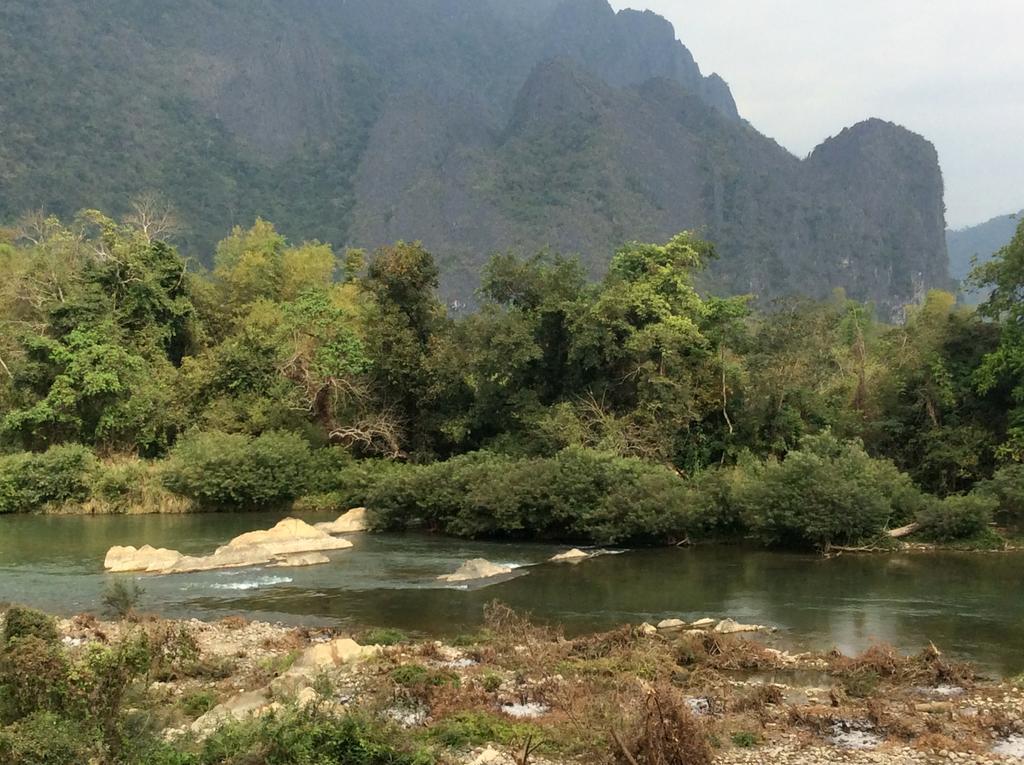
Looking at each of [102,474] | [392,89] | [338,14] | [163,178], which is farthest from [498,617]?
[338,14]

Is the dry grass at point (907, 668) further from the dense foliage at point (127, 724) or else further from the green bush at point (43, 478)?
the green bush at point (43, 478)

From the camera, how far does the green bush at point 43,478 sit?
35.3m

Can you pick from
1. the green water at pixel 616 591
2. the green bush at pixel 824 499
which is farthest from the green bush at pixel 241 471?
the green bush at pixel 824 499

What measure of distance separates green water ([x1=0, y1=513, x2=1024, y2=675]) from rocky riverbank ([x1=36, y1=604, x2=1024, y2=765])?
72.3 inches

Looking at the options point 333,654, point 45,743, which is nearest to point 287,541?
point 333,654

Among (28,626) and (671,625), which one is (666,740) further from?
(671,625)

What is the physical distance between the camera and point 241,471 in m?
35.1

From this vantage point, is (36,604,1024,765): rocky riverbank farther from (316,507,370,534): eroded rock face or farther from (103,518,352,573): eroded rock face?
(316,507,370,534): eroded rock face

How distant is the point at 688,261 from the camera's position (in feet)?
114

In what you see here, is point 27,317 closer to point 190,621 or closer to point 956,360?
point 190,621

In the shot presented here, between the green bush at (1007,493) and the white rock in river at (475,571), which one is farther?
the green bush at (1007,493)

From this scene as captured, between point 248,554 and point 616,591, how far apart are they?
10.9m

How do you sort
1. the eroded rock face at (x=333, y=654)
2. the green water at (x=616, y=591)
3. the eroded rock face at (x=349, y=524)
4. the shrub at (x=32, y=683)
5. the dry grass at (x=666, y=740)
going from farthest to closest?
the eroded rock face at (x=349, y=524)
the green water at (x=616, y=591)
the eroded rock face at (x=333, y=654)
the dry grass at (x=666, y=740)
the shrub at (x=32, y=683)

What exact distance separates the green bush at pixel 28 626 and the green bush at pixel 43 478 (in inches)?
1081
